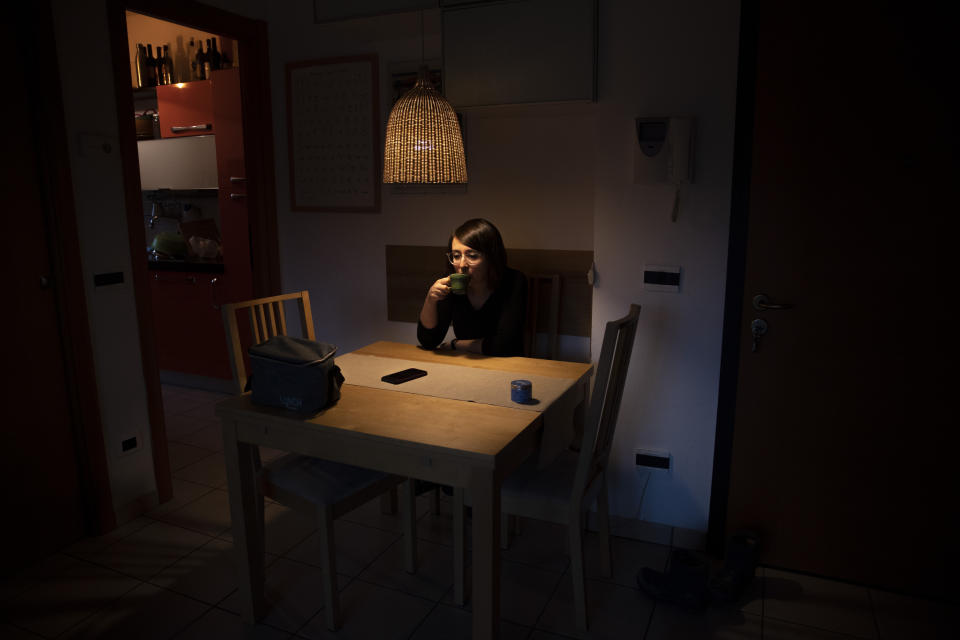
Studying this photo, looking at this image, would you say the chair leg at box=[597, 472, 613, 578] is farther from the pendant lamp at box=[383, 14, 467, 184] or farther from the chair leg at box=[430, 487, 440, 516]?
the pendant lamp at box=[383, 14, 467, 184]

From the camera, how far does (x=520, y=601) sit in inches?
79.3

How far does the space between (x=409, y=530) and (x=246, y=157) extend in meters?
2.04

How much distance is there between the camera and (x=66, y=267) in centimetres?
222

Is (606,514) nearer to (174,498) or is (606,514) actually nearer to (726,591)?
(726,591)

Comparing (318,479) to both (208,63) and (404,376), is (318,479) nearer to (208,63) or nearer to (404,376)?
(404,376)

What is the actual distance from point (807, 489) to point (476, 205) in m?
1.69

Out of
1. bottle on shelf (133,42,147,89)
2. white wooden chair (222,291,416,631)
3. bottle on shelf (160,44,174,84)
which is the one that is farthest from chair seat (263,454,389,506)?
bottle on shelf (133,42,147,89)

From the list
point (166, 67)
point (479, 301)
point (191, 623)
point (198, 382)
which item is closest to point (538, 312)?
point (479, 301)

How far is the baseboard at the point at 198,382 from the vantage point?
403cm

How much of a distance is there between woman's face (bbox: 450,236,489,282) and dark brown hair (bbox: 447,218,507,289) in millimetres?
12

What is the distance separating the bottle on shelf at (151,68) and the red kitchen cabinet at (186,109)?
29cm

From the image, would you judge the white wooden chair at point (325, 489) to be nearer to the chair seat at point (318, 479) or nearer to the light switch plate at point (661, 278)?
the chair seat at point (318, 479)

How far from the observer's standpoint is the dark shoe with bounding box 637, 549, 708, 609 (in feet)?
6.42

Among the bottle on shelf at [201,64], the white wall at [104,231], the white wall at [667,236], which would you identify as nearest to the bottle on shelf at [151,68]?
the bottle on shelf at [201,64]
